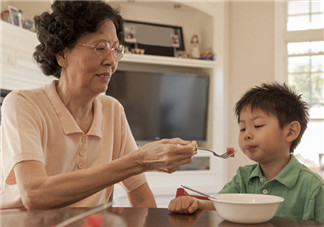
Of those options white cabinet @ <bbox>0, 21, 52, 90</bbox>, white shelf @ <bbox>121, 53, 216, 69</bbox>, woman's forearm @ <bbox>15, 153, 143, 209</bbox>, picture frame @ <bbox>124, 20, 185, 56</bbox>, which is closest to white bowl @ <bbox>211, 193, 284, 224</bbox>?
woman's forearm @ <bbox>15, 153, 143, 209</bbox>

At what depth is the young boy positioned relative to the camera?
1.27m

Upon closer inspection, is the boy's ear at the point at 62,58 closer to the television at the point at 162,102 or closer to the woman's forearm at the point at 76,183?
the woman's forearm at the point at 76,183

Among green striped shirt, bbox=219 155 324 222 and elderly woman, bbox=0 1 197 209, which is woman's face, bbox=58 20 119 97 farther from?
green striped shirt, bbox=219 155 324 222

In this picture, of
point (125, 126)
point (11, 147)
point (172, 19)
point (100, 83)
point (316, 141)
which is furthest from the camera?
point (172, 19)

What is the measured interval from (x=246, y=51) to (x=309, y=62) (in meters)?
0.76

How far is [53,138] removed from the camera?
1376mm

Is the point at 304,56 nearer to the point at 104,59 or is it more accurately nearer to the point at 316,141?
the point at 316,141

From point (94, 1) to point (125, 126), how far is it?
0.50 metres

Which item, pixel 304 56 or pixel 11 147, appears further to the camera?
pixel 304 56

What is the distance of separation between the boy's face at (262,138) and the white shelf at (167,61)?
313cm

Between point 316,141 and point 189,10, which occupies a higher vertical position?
point 189,10

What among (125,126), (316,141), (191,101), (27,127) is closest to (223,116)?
(191,101)

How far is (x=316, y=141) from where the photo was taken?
4723 millimetres

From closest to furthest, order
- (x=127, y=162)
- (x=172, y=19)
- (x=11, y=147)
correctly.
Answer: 1. (x=127, y=162)
2. (x=11, y=147)
3. (x=172, y=19)
